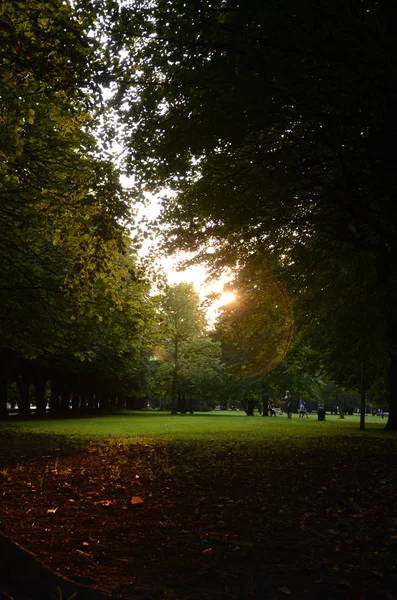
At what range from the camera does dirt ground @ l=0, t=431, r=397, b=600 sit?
4.24 metres

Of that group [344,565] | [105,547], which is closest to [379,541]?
[344,565]

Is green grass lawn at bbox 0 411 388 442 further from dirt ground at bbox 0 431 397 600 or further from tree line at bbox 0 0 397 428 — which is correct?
dirt ground at bbox 0 431 397 600

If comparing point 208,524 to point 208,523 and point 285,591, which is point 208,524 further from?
point 285,591

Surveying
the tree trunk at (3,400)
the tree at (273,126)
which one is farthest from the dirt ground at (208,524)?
the tree trunk at (3,400)

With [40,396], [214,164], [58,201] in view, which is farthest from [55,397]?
[214,164]

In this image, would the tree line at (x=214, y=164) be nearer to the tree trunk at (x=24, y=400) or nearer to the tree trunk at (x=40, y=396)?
the tree trunk at (x=24, y=400)

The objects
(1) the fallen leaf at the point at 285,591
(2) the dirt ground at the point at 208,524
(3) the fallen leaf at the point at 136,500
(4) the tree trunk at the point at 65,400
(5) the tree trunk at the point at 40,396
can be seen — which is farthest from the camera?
(4) the tree trunk at the point at 65,400

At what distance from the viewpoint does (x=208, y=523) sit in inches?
238

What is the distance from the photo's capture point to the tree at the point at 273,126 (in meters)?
6.48

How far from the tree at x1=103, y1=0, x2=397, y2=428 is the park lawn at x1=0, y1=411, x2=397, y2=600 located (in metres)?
4.97

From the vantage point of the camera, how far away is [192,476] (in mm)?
9102

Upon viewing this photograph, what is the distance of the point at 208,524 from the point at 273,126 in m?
7.91

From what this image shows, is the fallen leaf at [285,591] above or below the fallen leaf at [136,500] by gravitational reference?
above

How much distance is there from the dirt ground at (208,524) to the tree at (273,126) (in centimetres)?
496
